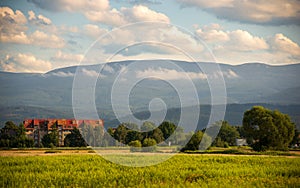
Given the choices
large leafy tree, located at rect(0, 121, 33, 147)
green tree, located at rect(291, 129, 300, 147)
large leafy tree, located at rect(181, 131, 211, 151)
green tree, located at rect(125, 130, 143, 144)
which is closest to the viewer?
green tree, located at rect(125, 130, 143, 144)

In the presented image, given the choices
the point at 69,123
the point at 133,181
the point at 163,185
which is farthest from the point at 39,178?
the point at 69,123

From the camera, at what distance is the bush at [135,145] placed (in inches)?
1515

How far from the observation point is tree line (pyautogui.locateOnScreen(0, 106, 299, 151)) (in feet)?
110

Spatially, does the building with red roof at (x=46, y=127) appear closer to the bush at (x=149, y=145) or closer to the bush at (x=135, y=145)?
the bush at (x=135, y=145)

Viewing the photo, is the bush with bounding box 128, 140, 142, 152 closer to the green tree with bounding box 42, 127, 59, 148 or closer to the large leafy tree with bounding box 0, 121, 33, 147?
the large leafy tree with bounding box 0, 121, 33, 147

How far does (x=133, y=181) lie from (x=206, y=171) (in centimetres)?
553

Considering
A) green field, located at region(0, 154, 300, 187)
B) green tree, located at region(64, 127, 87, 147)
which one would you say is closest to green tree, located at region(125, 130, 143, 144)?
green field, located at region(0, 154, 300, 187)

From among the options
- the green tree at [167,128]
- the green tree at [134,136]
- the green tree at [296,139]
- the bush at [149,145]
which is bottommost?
the green tree at [296,139]

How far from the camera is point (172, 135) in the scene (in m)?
33.2

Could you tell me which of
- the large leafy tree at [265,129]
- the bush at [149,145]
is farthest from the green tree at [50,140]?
the bush at [149,145]

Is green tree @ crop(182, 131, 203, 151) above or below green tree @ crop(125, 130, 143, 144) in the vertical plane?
below

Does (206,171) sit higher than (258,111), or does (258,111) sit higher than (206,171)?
(258,111)

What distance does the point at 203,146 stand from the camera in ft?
168

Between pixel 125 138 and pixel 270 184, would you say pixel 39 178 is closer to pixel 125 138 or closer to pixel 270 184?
pixel 270 184
